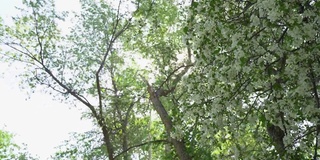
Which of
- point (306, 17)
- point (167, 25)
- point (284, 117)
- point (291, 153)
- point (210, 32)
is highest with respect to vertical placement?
point (167, 25)

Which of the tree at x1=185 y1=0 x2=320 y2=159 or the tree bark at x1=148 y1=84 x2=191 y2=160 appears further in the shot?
the tree bark at x1=148 y1=84 x2=191 y2=160

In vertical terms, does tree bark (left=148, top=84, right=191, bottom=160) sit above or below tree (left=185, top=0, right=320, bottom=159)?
above

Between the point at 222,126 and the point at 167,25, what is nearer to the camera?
the point at 222,126

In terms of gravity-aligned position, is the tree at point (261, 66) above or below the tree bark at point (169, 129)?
below

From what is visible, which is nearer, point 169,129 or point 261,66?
point 261,66

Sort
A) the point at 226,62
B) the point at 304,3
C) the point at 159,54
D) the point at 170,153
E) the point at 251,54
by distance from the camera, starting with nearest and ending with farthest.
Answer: the point at 304,3, the point at 251,54, the point at 226,62, the point at 170,153, the point at 159,54

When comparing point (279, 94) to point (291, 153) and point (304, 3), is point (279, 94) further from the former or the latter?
point (304, 3)

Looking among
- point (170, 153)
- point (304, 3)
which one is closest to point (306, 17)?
point (304, 3)

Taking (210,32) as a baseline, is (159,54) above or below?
above

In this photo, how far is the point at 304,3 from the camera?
3.97 m

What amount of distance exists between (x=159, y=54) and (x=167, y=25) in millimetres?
1529

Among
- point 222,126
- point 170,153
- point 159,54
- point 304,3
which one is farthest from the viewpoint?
point 159,54

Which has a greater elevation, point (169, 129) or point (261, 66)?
point (169, 129)

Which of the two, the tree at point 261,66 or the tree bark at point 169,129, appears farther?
the tree bark at point 169,129
